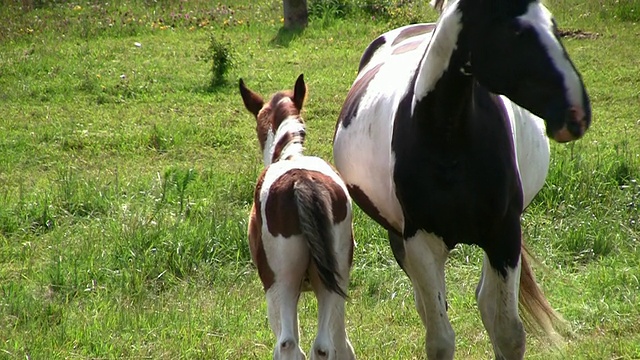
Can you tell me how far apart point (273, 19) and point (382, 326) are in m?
9.76

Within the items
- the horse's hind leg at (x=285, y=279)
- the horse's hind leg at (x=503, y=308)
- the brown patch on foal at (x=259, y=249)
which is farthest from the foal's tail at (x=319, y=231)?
the horse's hind leg at (x=503, y=308)

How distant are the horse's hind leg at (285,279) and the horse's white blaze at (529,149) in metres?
1.07

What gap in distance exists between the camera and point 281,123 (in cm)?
494

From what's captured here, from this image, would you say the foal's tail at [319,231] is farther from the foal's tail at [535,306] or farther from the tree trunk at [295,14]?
the tree trunk at [295,14]

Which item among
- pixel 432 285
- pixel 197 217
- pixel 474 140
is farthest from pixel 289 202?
pixel 197 217

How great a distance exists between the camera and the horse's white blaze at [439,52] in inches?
147

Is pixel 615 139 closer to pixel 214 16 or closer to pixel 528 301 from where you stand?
pixel 528 301

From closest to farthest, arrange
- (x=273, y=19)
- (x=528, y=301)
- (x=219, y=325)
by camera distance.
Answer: (x=528, y=301)
(x=219, y=325)
(x=273, y=19)

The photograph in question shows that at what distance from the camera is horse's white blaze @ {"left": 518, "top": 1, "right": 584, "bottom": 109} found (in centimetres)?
329

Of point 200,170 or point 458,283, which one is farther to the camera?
point 200,170

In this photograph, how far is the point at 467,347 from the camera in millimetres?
5094

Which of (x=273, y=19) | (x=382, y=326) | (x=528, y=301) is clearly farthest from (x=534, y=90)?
(x=273, y=19)

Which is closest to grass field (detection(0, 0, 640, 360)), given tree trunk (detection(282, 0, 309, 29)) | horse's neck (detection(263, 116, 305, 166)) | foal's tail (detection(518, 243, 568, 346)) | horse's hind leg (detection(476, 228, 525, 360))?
foal's tail (detection(518, 243, 568, 346))

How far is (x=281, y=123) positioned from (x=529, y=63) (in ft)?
5.85
